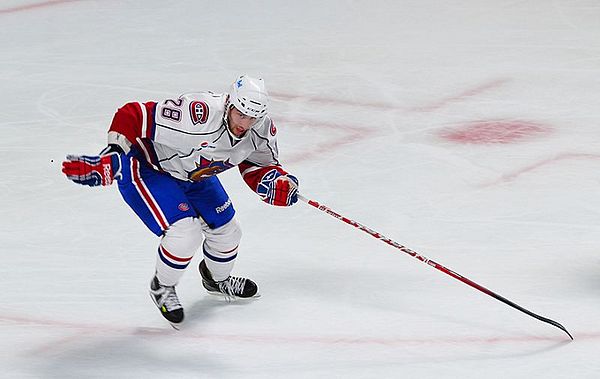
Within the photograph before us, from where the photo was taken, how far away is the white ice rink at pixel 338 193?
317 cm

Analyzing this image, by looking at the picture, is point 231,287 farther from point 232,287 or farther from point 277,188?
point 277,188

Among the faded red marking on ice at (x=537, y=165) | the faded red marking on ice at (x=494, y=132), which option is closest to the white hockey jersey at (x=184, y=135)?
the faded red marking on ice at (x=537, y=165)

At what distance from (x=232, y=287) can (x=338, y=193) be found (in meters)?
1.16

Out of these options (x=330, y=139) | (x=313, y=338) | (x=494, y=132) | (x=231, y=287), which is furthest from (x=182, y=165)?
(x=494, y=132)

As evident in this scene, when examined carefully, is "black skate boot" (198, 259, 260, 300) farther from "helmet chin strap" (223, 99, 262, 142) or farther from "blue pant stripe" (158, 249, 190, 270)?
"helmet chin strap" (223, 99, 262, 142)

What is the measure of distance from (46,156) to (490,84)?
2.53m

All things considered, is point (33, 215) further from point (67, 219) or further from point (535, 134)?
point (535, 134)

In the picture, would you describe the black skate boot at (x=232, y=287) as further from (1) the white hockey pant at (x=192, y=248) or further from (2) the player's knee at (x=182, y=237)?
(2) the player's knee at (x=182, y=237)

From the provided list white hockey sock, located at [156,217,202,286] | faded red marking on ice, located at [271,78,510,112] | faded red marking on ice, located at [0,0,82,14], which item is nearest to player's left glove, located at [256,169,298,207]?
white hockey sock, located at [156,217,202,286]

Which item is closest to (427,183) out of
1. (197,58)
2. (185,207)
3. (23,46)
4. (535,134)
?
(535,134)

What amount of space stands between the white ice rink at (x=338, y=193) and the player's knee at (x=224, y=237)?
0.21 meters

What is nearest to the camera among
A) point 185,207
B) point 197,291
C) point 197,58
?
point 185,207

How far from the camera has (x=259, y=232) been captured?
412 cm

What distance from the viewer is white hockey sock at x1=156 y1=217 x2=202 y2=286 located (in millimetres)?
3146
